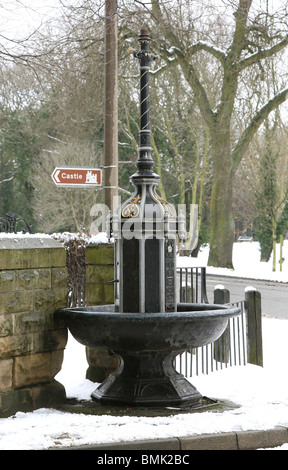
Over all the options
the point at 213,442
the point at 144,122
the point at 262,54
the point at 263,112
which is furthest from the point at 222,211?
the point at 213,442

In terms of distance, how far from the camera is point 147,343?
22.3 feet

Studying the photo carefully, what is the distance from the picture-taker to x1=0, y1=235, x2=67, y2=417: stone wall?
21.5 ft

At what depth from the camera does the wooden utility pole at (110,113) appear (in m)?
9.60

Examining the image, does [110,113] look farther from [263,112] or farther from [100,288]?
[263,112]

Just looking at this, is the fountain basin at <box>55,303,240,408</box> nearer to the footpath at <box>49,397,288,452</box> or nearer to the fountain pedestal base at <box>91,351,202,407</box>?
the fountain pedestal base at <box>91,351,202,407</box>

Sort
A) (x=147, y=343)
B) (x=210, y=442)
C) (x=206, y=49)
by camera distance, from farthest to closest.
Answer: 1. (x=206, y=49)
2. (x=147, y=343)
3. (x=210, y=442)

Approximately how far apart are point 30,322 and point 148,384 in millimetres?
1341

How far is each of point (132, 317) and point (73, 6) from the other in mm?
6791

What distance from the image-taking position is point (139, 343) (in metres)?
6.80

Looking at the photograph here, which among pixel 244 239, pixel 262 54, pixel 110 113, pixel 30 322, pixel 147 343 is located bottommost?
pixel 147 343

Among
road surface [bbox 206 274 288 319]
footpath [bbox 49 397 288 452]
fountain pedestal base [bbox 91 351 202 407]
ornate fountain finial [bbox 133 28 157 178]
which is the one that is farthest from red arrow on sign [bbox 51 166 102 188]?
road surface [bbox 206 274 288 319]

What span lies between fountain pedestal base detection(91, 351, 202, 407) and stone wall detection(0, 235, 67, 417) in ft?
2.01

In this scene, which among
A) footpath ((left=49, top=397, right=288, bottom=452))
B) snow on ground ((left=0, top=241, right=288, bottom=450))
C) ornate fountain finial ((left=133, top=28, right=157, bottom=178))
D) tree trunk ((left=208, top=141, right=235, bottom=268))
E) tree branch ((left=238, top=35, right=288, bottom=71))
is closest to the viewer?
footpath ((left=49, top=397, right=288, bottom=452))

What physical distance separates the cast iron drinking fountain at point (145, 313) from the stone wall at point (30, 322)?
236 millimetres
